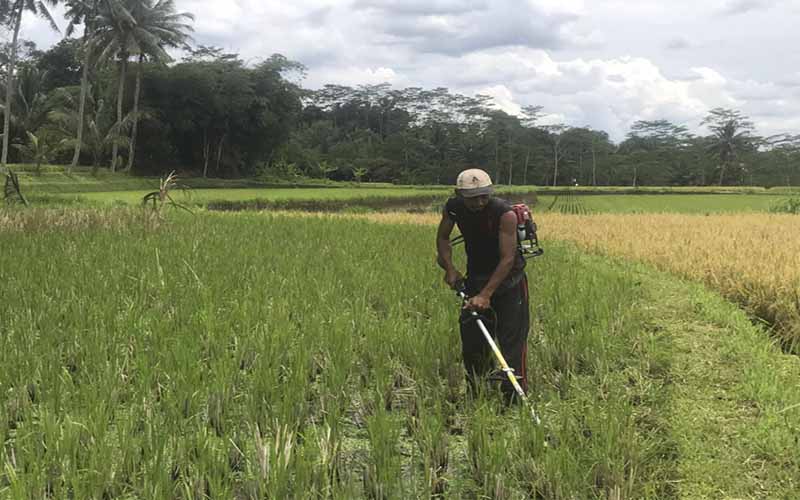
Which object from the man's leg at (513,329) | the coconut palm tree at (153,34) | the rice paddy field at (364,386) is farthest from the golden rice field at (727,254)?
the coconut palm tree at (153,34)

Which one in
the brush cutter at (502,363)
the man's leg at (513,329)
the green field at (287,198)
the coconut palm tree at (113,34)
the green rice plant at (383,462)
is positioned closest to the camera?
the green rice plant at (383,462)

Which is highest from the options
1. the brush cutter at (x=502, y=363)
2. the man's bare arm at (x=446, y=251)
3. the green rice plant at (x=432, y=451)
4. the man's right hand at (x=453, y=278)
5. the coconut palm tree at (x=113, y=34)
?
the coconut palm tree at (x=113, y=34)

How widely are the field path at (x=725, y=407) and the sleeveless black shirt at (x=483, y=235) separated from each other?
44.1 inches

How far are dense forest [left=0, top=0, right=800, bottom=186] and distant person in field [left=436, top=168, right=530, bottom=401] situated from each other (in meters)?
23.8

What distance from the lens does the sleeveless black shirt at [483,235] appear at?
299cm

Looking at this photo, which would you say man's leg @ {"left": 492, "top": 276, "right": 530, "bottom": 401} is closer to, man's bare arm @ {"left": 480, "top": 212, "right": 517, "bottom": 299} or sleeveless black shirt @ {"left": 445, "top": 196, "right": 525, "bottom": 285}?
sleeveless black shirt @ {"left": 445, "top": 196, "right": 525, "bottom": 285}

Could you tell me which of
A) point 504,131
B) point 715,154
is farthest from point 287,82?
point 715,154

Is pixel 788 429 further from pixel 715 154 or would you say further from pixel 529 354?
pixel 715 154

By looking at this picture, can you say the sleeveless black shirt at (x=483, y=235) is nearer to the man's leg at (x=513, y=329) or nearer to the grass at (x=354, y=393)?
the man's leg at (x=513, y=329)

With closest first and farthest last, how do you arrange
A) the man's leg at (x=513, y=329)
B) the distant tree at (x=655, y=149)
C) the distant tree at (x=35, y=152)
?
the man's leg at (x=513, y=329), the distant tree at (x=35, y=152), the distant tree at (x=655, y=149)

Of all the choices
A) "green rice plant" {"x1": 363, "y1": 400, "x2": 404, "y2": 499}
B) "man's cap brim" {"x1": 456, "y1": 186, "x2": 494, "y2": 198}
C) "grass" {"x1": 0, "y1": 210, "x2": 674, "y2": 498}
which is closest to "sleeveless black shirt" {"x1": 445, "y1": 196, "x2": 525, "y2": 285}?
"man's cap brim" {"x1": 456, "y1": 186, "x2": 494, "y2": 198}

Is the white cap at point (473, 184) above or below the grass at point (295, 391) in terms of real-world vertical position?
above

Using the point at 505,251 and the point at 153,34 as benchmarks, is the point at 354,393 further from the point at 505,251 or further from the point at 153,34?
the point at 153,34

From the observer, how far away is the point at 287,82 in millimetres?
33406
